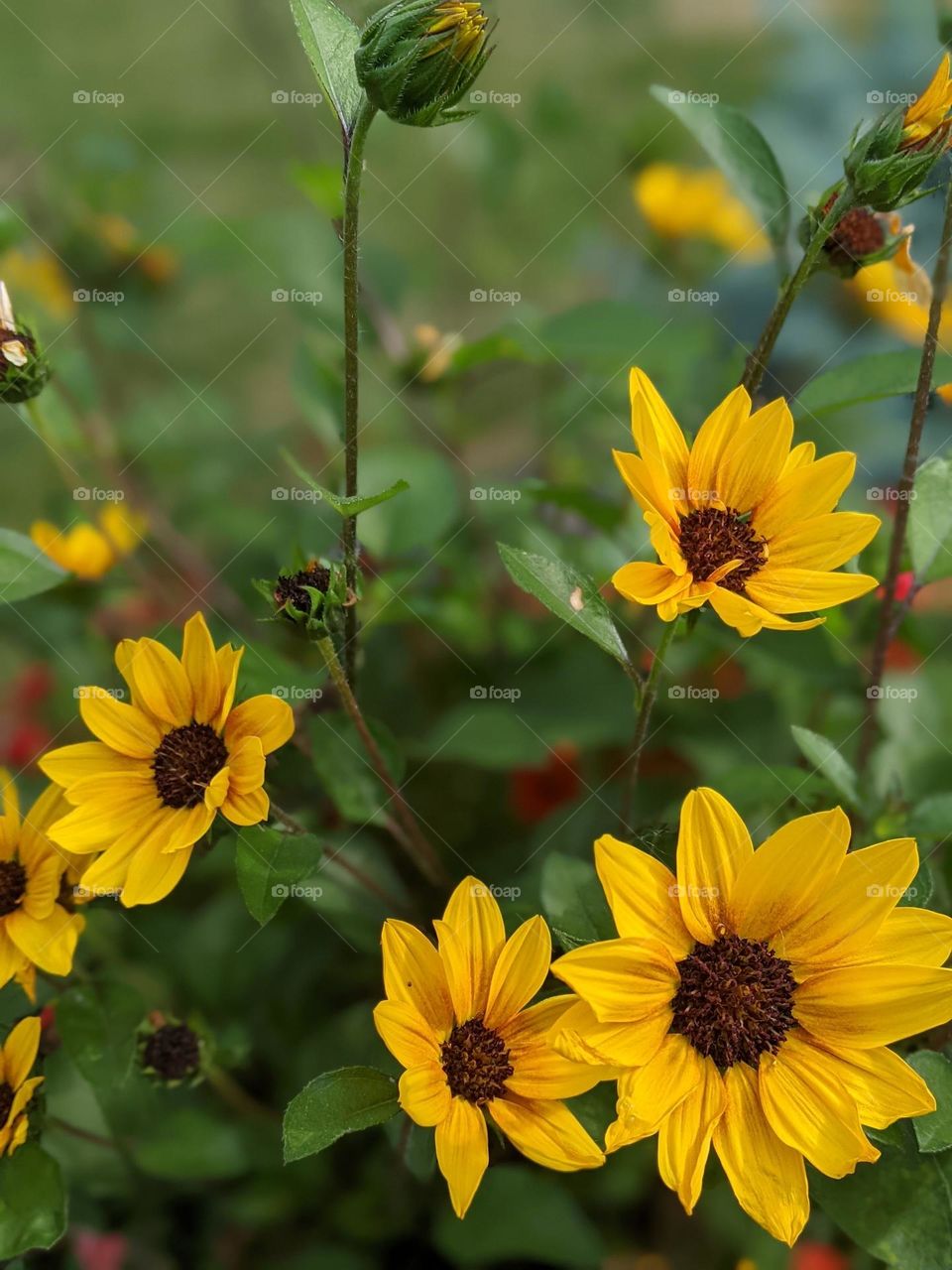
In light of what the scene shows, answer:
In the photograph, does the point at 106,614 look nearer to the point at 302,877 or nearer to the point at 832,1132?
the point at 302,877

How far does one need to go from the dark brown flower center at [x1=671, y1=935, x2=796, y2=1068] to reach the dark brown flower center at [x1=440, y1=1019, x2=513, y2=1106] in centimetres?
8

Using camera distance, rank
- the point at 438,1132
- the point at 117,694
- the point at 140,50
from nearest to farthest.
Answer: the point at 438,1132 < the point at 117,694 < the point at 140,50

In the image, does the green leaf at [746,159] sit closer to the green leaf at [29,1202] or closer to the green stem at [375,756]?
the green stem at [375,756]

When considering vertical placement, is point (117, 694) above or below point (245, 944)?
above

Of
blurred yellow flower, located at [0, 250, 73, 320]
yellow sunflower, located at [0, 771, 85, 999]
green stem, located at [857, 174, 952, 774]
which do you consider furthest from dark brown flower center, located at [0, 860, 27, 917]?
blurred yellow flower, located at [0, 250, 73, 320]

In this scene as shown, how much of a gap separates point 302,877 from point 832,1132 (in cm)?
24

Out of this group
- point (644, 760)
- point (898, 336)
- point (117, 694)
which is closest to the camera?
point (117, 694)

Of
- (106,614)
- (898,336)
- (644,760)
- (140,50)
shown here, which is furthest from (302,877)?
(140,50)

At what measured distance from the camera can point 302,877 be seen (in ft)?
1.53

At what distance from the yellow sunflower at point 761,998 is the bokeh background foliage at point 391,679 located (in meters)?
0.05

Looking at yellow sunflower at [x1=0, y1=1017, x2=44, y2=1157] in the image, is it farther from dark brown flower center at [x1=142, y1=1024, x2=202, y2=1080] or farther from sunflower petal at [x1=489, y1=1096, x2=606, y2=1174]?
sunflower petal at [x1=489, y1=1096, x2=606, y2=1174]

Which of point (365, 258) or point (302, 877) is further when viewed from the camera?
point (365, 258)

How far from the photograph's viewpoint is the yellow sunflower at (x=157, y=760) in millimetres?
466

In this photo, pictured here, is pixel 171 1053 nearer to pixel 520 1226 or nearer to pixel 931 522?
pixel 520 1226
